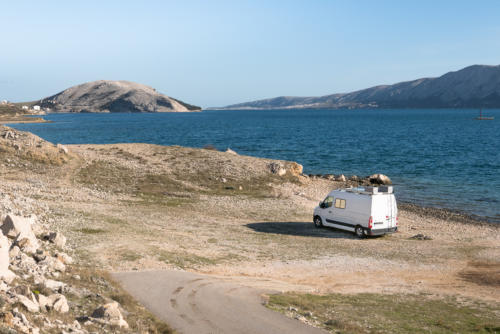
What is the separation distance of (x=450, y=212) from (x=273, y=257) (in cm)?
2217

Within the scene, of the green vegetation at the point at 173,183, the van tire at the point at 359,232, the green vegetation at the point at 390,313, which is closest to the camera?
the green vegetation at the point at 390,313

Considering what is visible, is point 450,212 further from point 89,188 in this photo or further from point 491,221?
point 89,188

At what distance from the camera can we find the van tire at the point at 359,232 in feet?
86.1

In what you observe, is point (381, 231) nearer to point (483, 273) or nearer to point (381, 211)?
point (381, 211)

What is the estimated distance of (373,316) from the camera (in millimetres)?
13234

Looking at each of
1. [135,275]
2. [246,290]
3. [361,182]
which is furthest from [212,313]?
[361,182]

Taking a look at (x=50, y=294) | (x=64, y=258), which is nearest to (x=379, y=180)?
(x=64, y=258)

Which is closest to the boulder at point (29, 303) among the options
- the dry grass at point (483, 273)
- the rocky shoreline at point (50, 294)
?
the rocky shoreline at point (50, 294)

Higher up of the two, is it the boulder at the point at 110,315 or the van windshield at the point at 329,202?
the boulder at the point at 110,315

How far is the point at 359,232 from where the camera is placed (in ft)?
86.7

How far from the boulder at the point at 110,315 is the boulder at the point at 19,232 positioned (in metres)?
5.49

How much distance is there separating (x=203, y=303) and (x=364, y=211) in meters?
15.2

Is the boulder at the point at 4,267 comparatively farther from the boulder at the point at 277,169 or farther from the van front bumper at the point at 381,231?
the boulder at the point at 277,169

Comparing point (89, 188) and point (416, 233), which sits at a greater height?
point (89, 188)
